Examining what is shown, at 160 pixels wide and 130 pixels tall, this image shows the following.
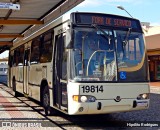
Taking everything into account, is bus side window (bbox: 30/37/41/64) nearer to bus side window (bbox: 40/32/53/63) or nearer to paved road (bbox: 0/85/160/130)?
bus side window (bbox: 40/32/53/63)

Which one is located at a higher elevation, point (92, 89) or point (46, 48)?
point (46, 48)

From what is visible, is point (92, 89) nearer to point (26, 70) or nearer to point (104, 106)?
point (104, 106)

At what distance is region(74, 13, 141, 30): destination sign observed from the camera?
7520mm

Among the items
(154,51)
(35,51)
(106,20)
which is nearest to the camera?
(106,20)

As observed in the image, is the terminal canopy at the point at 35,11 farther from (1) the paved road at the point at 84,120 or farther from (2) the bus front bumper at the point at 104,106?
(2) the bus front bumper at the point at 104,106

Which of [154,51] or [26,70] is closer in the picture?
[26,70]

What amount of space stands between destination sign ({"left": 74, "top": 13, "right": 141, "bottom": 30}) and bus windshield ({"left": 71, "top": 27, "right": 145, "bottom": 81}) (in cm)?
21

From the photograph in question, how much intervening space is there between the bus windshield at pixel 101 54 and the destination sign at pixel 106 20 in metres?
0.21

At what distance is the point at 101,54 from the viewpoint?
289 inches

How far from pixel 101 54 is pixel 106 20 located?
40.4 inches

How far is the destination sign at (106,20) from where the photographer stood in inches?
296

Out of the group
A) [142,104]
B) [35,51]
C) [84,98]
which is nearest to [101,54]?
[84,98]

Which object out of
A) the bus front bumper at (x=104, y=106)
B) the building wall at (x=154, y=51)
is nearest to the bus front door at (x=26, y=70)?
the bus front bumper at (x=104, y=106)

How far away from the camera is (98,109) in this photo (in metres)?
7.14
